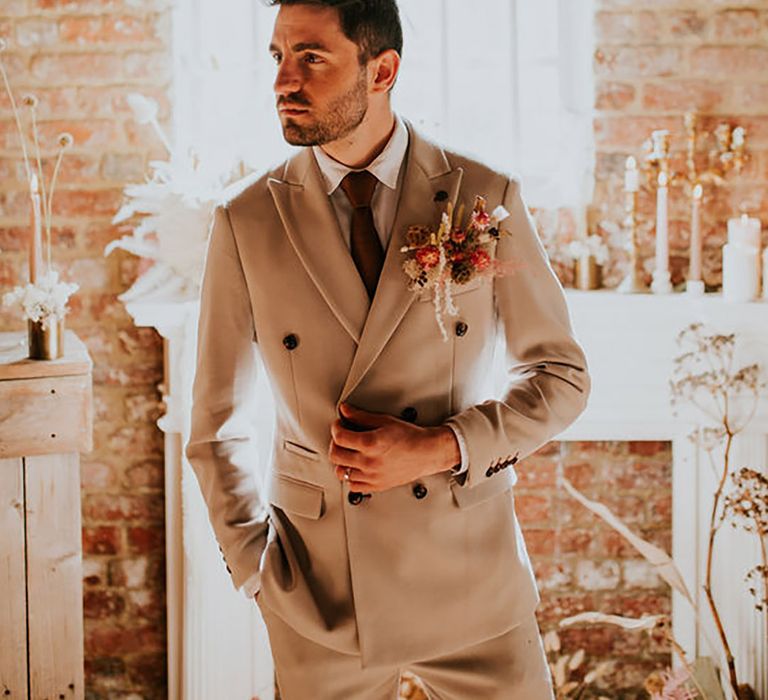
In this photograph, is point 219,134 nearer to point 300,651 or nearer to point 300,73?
point 300,73

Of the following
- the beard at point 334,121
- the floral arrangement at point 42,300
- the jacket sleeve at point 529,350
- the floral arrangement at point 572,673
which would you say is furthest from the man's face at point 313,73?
the floral arrangement at point 572,673

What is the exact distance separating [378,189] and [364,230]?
0.26 feet

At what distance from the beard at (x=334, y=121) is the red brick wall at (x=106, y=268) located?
4.44 ft

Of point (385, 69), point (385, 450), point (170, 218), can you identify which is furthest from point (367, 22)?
point (170, 218)

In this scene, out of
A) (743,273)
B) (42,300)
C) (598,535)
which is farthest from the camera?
(598,535)

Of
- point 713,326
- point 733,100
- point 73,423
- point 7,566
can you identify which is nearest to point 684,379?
point 713,326

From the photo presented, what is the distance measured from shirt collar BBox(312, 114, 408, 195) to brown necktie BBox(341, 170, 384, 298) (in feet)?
0.04

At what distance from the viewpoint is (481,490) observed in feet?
6.64

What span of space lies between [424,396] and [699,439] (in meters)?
1.43

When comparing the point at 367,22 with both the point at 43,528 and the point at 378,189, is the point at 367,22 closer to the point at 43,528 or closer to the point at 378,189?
the point at 378,189

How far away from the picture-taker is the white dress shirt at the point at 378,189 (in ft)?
6.68

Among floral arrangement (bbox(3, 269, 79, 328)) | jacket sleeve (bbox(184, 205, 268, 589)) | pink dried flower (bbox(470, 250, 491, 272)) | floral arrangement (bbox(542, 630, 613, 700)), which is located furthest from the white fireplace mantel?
pink dried flower (bbox(470, 250, 491, 272))

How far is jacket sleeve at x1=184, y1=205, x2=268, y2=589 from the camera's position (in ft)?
6.70

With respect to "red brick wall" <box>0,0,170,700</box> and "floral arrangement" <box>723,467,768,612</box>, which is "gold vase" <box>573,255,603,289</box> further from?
"red brick wall" <box>0,0,170,700</box>
